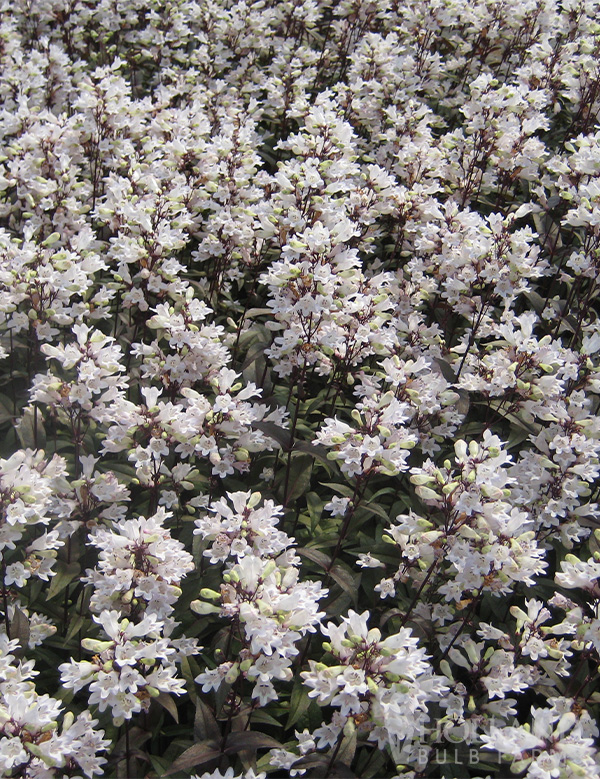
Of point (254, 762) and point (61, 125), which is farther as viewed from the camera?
point (61, 125)

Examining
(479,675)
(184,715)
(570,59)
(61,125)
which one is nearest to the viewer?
(479,675)

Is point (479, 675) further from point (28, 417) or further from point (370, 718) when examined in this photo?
point (28, 417)

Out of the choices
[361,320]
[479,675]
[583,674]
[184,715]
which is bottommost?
[184,715]

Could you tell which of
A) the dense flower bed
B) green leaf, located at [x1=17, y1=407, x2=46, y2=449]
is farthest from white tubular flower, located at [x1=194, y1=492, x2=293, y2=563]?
green leaf, located at [x1=17, y1=407, x2=46, y2=449]

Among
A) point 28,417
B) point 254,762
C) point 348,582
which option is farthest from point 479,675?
point 28,417

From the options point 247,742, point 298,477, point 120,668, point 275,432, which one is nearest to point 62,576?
point 120,668

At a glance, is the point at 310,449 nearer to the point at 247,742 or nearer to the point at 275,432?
the point at 275,432

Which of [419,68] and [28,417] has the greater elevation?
[419,68]

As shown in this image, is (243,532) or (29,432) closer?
(243,532)

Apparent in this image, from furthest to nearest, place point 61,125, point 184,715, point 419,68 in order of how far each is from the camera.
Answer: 1. point 419,68
2. point 61,125
3. point 184,715

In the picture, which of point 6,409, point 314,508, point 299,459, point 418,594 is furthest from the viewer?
point 6,409
